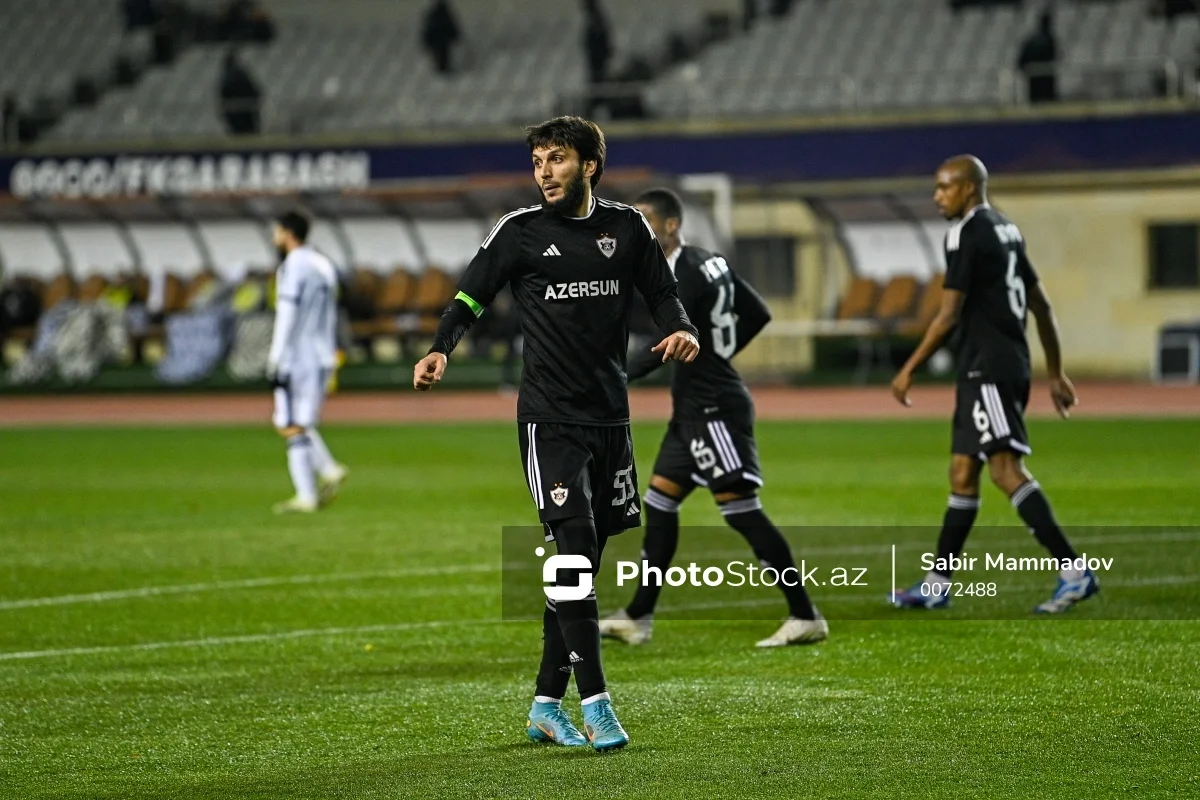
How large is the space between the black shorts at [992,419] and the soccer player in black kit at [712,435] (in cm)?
113

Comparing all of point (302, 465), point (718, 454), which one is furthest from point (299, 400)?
point (718, 454)

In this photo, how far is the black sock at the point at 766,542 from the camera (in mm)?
8156

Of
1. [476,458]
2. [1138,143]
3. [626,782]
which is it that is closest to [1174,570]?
[626,782]

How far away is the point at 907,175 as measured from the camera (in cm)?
3212

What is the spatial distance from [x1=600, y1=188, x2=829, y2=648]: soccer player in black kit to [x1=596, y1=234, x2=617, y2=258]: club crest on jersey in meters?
1.88

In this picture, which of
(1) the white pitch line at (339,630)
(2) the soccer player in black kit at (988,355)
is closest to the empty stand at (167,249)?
(1) the white pitch line at (339,630)

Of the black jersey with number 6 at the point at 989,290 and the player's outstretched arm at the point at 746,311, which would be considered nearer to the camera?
the player's outstretched arm at the point at 746,311

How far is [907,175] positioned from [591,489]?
26.7m

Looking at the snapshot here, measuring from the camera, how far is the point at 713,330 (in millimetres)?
8375

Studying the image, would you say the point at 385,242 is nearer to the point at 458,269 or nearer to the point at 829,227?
the point at 458,269

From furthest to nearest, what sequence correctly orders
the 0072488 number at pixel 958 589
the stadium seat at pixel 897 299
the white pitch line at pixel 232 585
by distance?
1. the stadium seat at pixel 897 299
2. the white pitch line at pixel 232 585
3. the 0072488 number at pixel 958 589

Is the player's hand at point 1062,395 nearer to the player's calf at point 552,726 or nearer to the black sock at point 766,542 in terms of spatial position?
the black sock at point 766,542

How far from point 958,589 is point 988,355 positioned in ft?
4.32
